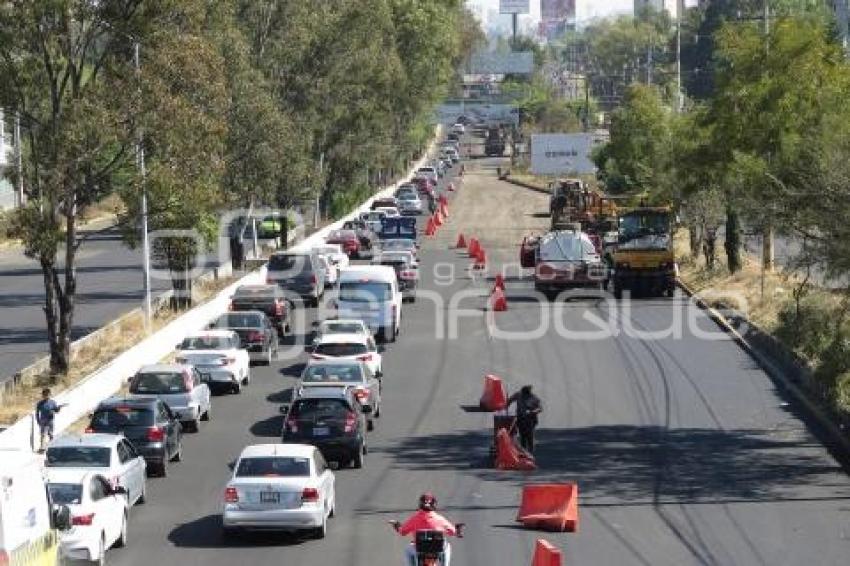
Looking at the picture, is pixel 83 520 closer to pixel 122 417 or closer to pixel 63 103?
pixel 122 417

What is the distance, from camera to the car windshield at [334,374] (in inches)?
1346

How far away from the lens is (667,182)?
6844cm

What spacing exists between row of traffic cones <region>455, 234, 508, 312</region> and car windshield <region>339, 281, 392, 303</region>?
9.23m

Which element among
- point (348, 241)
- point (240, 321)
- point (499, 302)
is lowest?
point (499, 302)

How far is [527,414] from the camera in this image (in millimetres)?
30078

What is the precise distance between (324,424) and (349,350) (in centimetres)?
955

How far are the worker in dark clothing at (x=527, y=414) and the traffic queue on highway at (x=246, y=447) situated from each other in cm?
269

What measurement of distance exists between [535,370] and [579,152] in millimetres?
80876

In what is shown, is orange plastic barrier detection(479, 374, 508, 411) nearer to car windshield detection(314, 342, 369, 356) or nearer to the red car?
car windshield detection(314, 342, 369, 356)

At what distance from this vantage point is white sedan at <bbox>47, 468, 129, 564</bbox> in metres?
21.2

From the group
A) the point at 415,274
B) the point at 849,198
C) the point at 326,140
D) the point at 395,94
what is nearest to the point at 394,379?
the point at 849,198

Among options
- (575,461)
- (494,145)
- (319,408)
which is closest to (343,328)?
(319,408)

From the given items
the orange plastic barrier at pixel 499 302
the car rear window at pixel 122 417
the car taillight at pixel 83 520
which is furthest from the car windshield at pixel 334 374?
the orange plastic barrier at pixel 499 302

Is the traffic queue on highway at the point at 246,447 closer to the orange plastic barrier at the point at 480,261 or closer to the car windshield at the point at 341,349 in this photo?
the car windshield at the point at 341,349
